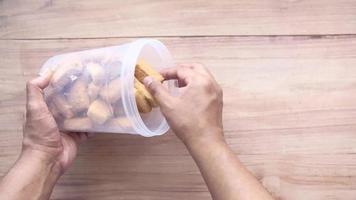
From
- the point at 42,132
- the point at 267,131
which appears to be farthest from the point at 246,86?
the point at 42,132

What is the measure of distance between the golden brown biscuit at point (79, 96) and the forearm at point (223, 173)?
14 centimetres

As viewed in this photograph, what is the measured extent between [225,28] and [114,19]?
160mm

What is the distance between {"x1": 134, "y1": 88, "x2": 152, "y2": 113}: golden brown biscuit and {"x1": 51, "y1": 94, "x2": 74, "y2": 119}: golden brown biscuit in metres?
0.09

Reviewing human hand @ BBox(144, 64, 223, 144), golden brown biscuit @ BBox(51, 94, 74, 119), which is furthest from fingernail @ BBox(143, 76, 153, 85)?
golden brown biscuit @ BBox(51, 94, 74, 119)

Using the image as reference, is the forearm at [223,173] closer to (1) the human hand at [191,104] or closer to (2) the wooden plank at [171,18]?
(1) the human hand at [191,104]

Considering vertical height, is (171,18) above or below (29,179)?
above

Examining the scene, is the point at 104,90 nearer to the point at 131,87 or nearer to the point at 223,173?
the point at 131,87

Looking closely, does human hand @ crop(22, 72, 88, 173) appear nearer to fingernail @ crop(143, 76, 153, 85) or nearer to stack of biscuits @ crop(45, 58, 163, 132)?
stack of biscuits @ crop(45, 58, 163, 132)

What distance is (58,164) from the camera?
65cm

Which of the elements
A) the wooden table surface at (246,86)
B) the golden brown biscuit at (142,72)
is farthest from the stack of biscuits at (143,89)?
the wooden table surface at (246,86)

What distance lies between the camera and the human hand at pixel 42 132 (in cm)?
61

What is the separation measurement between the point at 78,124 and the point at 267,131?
259 millimetres

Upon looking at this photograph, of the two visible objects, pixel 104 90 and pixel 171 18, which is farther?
pixel 171 18

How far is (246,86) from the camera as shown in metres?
0.68
